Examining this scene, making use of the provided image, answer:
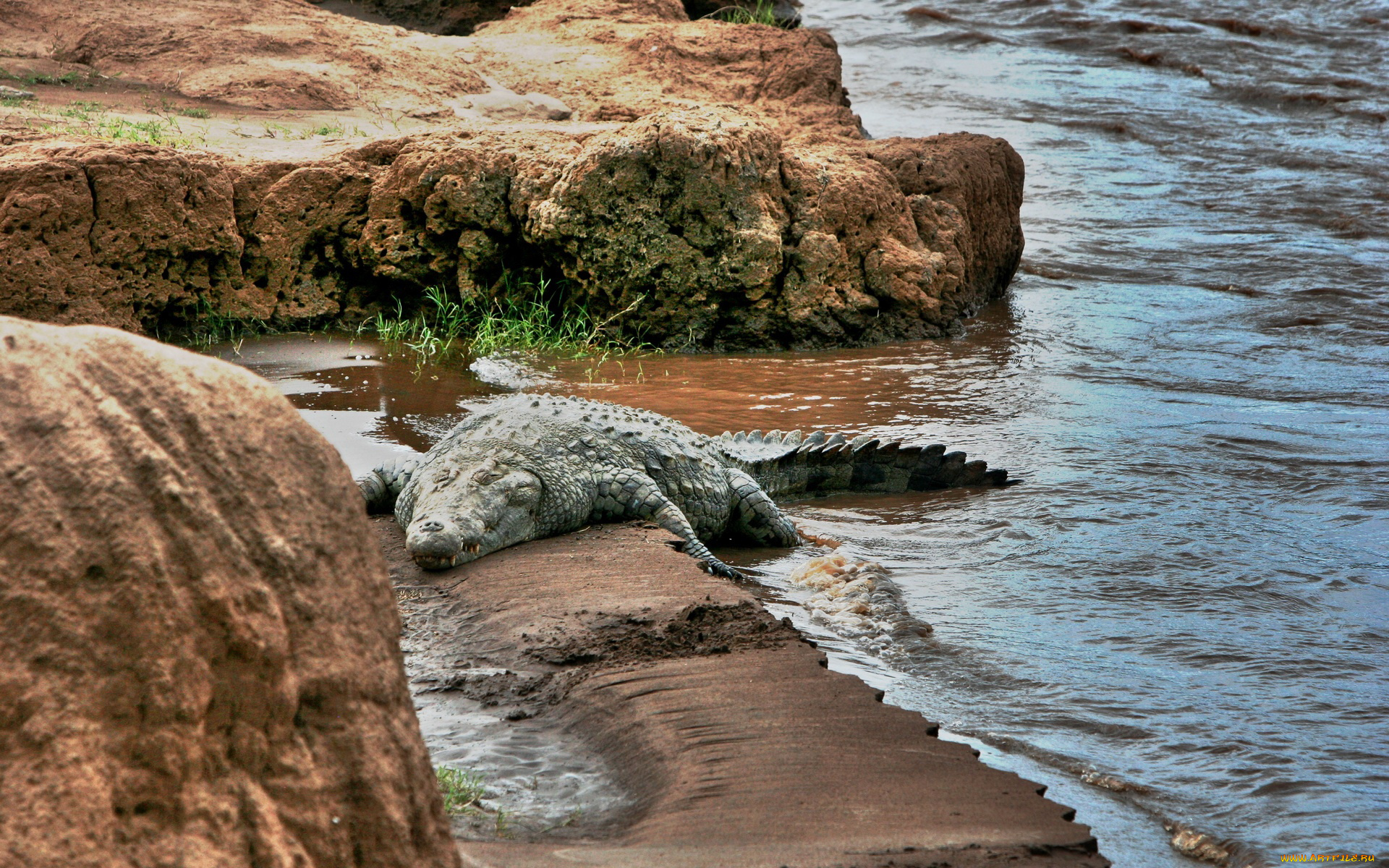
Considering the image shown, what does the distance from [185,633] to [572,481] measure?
308 centimetres

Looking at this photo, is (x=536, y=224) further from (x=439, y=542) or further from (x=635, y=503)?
(x=439, y=542)

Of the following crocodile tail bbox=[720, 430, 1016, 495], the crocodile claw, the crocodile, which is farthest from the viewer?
crocodile tail bbox=[720, 430, 1016, 495]

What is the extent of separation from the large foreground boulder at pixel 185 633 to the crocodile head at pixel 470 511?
91.1 inches

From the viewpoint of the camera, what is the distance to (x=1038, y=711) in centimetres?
365

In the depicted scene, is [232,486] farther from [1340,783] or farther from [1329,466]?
[1329,466]

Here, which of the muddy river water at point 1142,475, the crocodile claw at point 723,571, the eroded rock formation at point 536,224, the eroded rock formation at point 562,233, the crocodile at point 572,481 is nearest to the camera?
the muddy river water at point 1142,475

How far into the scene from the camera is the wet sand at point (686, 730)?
2.49 metres

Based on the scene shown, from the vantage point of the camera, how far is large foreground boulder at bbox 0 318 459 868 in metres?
1.49

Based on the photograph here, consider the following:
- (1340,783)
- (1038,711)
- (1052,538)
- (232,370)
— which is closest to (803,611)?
(1038,711)

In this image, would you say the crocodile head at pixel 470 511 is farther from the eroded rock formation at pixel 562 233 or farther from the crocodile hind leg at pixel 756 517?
the eroded rock formation at pixel 562 233

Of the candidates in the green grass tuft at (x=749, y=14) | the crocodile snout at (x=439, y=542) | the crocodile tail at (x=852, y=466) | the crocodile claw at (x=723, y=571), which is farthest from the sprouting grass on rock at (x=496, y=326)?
the green grass tuft at (x=749, y=14)

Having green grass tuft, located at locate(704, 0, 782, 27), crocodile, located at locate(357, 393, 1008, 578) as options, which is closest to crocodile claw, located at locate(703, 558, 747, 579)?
crocodile, located at locate(357, 393, 1008, 578)

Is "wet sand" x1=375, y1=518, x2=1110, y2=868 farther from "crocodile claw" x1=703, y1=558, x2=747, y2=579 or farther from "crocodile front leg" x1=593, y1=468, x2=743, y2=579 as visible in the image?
"crocodile front leg" x1=593, y1=468, x2=743, y2=579

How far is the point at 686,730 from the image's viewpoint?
3027 millimetres
